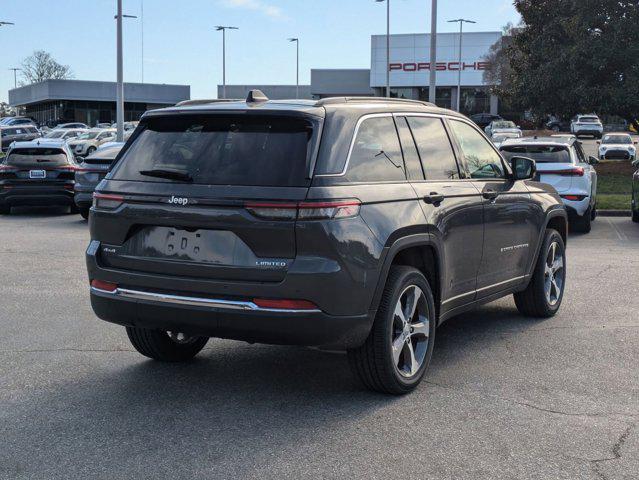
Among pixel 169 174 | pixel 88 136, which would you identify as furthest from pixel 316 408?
pixel 88 136

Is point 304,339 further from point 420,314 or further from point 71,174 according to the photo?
point 71,174

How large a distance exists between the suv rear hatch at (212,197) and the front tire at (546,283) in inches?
130

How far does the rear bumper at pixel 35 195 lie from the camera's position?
17906mm

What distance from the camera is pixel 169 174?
5199 millimetres

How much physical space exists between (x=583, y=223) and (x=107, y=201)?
1183 centimetres

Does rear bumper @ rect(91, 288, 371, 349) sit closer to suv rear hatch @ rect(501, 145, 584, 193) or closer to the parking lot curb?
suv rear hatch @ rect(501, 145, 584, 193)

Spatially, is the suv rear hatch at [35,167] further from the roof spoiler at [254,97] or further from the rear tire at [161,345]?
the roof spoiler at [254,97]

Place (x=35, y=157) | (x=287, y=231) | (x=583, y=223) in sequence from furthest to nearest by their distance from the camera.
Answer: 1. (x=35, y=157)
2. (x=583, y=223)
3. (x=287, y=231)

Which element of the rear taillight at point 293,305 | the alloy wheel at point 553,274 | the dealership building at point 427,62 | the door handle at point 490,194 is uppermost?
the dealership building at point 427,62

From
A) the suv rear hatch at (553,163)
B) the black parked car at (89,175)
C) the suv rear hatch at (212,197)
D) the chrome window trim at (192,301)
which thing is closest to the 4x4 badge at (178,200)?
the suv rear hatch at (212,197)

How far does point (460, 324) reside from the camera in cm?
757

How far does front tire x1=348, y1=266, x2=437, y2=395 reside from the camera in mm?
5172

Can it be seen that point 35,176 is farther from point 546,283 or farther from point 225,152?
point 225,152

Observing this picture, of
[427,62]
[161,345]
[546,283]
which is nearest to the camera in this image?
[161,345]
